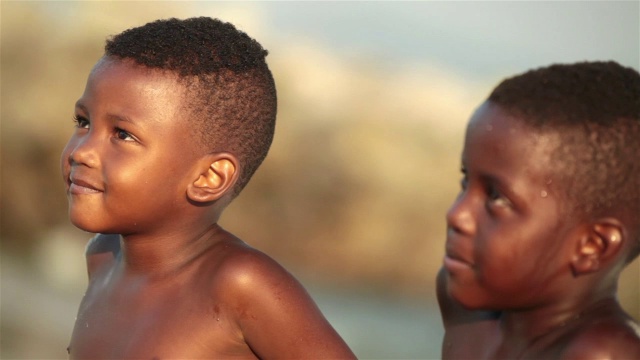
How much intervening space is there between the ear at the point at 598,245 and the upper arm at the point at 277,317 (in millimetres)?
779

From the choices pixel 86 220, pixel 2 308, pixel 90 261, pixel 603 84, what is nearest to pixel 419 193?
pixel 2 308

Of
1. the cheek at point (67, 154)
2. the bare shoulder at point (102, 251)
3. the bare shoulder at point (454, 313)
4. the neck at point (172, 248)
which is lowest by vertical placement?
the bare shoulder at point (454, 313)

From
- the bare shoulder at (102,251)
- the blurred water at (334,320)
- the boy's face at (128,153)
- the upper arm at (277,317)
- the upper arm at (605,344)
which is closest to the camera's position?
the upper arm at (605,344)

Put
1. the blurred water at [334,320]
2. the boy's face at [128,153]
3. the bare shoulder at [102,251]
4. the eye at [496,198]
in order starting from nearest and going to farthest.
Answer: the eye at [496,198] → the boy's face at [128,153] → the bare shoulder at [102,251] → the blurred water at [334,320]

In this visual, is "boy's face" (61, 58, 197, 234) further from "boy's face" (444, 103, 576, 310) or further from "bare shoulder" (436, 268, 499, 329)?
"boy's face" (444, 103, 576, 310)

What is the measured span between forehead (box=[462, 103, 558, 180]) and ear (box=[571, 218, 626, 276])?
0.19 m

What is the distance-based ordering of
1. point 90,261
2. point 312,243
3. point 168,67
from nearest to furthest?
point 168,67, point 90,261, point 312,243

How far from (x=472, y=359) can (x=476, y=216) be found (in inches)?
21.9

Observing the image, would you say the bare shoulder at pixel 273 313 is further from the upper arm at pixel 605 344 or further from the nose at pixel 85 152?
the upper arm at pixel 605 344

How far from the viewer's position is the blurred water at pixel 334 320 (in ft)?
19.5

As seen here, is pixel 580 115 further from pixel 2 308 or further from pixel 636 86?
pixel 2 308

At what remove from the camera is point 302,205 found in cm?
693

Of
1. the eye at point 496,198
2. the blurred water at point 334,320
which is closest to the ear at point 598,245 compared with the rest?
the eye at point 496,198

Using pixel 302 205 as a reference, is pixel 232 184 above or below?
above
